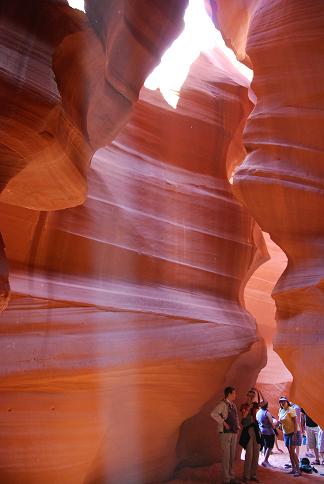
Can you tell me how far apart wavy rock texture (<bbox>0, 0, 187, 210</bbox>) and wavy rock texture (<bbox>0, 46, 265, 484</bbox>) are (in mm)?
1763

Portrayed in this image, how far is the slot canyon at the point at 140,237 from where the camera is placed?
3.38 meters

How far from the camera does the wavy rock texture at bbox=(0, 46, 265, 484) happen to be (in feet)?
17.6

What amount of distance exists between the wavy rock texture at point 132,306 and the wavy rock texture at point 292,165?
1.54 metres

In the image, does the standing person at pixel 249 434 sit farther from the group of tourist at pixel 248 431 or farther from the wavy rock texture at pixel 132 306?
the wavy rock texture at pixel 132 306

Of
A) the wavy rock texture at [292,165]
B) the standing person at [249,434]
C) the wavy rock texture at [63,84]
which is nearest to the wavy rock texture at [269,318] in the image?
the standing person at [249,434]

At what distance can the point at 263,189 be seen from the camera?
551 cm

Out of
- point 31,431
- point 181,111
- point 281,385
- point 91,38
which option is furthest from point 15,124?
point 281,385

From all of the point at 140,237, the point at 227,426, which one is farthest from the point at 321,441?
the point at 140,237

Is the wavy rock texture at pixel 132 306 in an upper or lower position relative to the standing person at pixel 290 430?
upper

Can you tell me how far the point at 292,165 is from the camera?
5.48 m

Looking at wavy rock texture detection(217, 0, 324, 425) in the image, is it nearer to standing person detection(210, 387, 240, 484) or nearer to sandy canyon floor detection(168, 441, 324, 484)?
standing person detection(210, 387, 240, 484)

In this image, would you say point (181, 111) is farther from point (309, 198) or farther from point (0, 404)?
point (0, 404)

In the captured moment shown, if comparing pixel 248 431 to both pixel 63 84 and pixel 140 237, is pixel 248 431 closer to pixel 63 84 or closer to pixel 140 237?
pixel 140 237

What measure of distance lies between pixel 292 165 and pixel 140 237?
2161mm
